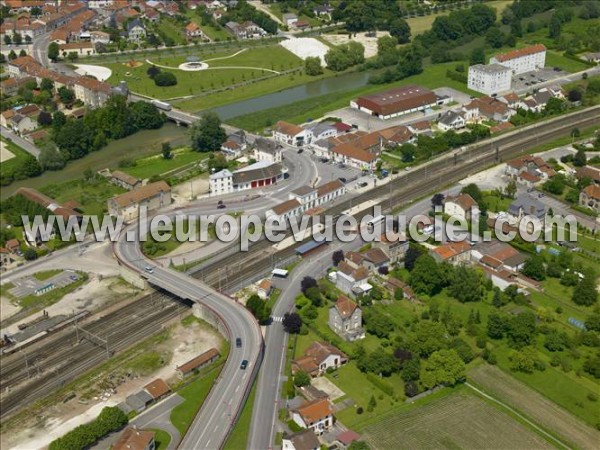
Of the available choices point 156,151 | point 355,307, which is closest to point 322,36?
point 156,151

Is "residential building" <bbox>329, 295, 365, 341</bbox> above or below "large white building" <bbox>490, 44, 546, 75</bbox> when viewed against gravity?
below

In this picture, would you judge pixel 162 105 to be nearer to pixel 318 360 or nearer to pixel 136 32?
pixel 136 32

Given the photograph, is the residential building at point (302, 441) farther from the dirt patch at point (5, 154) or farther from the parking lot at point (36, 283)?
the dirt patch at point (5, 154)

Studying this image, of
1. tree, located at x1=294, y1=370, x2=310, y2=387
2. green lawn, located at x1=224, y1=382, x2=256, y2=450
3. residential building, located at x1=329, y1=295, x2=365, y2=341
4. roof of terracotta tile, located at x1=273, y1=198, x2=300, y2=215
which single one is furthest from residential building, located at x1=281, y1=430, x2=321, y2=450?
roof of terracotta tile, located at x1=273, y1=198, x2=300, y2=215

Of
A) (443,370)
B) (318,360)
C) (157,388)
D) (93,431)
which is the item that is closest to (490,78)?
(443,370)

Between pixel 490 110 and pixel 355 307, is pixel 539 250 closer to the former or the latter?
pixel 355 307

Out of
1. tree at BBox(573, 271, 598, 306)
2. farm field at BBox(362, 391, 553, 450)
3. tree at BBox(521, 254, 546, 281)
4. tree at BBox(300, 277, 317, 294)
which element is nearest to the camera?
farm field at BBox(362, 391, 553, 450)

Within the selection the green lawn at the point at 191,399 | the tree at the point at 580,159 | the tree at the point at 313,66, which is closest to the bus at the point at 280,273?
the green lawn at the point at 191,399

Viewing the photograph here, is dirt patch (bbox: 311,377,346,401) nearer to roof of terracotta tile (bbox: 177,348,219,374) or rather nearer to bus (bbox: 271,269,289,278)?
roof of terracotta tile (bbox: 177,348,219,374)
